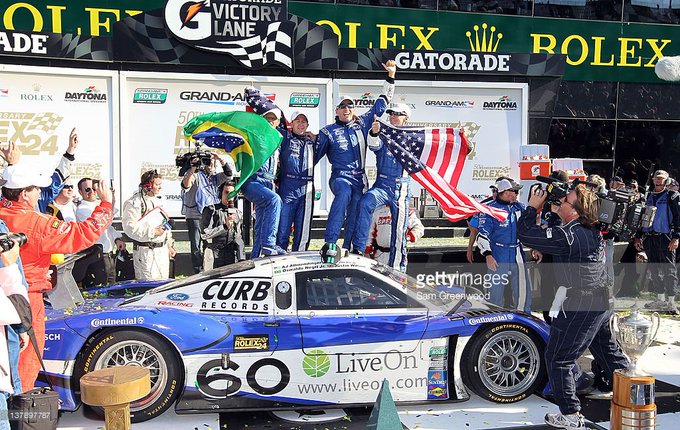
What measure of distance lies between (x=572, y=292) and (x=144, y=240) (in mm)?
4624

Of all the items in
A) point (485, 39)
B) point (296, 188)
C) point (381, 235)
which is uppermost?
point (485, 39)

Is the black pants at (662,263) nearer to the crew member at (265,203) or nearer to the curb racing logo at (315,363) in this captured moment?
the crew member at (265,203)

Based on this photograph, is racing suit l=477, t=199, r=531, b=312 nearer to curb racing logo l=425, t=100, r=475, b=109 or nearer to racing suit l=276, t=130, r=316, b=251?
racing suit l=276, t=130, r=316, b=251

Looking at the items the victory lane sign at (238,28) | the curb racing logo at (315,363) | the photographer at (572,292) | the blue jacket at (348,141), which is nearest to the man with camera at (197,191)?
the blue jacket at (348,141)

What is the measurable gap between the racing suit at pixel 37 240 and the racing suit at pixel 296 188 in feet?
11.3

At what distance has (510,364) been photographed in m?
5.60

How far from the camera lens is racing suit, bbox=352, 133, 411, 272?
8086 mm

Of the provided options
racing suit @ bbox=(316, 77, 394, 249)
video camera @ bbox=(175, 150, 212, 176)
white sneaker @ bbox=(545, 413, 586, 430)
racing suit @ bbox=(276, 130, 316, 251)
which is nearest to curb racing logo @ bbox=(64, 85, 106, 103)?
video camera @ bbox=(175, 150, 212, 176)

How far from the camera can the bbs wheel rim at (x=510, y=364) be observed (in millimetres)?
5547

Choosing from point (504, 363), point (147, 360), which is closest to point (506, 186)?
point (504, 363)

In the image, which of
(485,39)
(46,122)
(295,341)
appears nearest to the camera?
(295,341)

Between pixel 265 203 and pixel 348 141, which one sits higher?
pixel 348 141

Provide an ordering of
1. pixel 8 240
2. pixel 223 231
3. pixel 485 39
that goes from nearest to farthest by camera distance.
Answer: pixel 8 240 → pixel 223 231 → pixel 485 39

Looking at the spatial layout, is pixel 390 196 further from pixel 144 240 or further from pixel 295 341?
pixel 295 341
